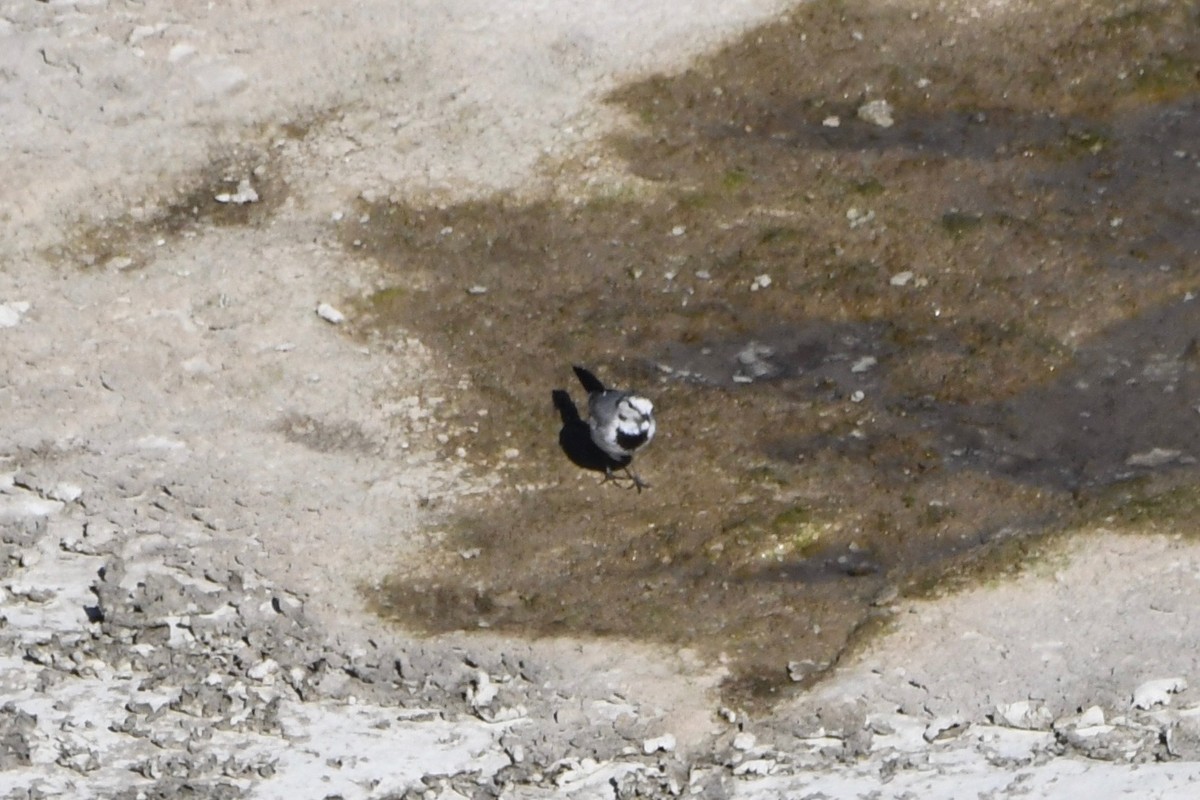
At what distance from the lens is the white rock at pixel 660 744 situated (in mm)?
11250

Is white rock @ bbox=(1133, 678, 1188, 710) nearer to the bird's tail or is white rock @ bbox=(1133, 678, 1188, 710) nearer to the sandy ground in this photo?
the sandy ground

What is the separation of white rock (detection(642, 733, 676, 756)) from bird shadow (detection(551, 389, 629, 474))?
210 cm

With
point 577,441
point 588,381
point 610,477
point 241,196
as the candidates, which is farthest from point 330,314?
point 610,477

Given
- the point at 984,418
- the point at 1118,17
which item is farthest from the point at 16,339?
the point at 1118,17

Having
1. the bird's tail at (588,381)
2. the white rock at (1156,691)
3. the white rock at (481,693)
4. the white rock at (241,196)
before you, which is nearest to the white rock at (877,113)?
the bird's tail at (588,381)

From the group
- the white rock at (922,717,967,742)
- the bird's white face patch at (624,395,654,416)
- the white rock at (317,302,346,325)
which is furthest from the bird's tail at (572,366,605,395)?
the white rock at (922,717,967,742)

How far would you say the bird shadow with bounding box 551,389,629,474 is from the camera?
40.7ft

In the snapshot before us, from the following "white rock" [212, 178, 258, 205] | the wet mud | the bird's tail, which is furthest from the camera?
"white rock" [212, 178, 258, 205]

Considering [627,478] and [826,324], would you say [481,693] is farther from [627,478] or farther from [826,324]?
[826,324]

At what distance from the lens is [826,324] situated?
44.5 feet

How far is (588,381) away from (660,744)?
10.1ft

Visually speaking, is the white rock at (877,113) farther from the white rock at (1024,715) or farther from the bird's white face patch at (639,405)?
the white rock at (1024,715)

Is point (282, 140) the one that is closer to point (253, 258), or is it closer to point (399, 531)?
point (253, 258)

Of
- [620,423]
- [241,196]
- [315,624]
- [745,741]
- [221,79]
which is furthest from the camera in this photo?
[221,79]
